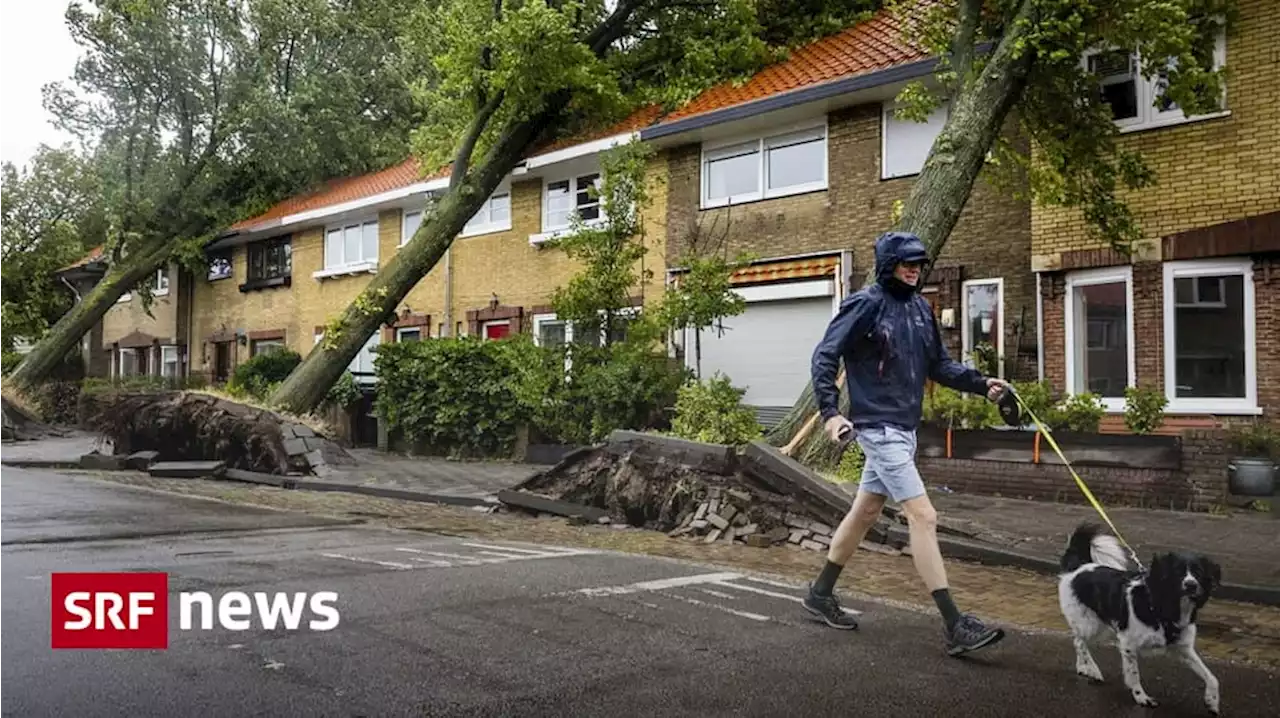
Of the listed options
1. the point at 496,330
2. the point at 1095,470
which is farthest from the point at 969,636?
the point at 496,330

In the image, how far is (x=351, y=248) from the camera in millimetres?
25922

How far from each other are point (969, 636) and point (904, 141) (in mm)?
11442

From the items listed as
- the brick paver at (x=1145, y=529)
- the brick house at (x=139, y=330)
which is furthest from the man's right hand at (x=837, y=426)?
the brick house at (x=139, y=330)

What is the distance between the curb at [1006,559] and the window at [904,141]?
7841 millimetres

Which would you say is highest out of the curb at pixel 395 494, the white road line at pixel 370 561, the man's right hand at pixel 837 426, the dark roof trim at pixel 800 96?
the dark roof trim at pixel 800 96

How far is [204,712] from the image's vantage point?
3773 millimetres

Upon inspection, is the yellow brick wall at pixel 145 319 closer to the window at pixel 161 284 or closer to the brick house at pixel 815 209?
the window at pixel 161 284

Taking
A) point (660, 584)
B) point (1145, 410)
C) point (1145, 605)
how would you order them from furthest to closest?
point (1145, 410)
point (660, 584)
point (1145, 605)

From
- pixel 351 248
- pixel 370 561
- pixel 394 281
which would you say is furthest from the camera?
pixel 351 248

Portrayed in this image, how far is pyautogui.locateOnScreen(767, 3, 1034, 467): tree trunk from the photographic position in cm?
1035

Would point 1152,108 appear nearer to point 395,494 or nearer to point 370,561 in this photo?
point 395,494

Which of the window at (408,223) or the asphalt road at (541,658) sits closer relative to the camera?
the asphalt road at (541,658)

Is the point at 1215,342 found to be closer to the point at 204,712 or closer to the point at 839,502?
the point at 839,502

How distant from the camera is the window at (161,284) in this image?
1319 inches
